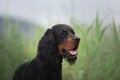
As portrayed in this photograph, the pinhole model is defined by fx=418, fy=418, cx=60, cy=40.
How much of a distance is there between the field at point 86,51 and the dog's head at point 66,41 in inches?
33.7

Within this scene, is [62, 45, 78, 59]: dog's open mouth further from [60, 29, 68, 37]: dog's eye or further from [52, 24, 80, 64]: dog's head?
[60, 29, 68, 37]: dog's eye

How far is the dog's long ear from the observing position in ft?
16.2

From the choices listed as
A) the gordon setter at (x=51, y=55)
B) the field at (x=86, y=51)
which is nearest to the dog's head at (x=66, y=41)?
the gordon setter at (x=51, y=55)

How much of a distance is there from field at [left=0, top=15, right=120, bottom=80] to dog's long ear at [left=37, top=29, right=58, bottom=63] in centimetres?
93

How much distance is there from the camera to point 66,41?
15.8 feet

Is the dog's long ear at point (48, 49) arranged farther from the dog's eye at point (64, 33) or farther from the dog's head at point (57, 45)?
the dog's eye at point (64, 33)

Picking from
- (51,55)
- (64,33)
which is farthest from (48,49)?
(64,33)

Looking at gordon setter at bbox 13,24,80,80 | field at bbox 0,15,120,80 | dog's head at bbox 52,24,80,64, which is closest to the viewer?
dog's head at bbox 52,24,80,64

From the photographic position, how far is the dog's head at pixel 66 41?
475 centimetres

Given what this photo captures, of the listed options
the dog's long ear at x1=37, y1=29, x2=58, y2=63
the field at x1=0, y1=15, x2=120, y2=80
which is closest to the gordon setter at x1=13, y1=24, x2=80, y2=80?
the dog's long ear at x1=37, y1=29, x2=58, y2=63

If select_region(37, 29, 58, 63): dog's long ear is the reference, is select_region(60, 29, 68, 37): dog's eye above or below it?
above

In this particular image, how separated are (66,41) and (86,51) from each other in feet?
4.00

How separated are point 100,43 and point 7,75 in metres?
1.56

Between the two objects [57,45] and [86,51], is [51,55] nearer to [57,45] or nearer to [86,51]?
[57,45]
